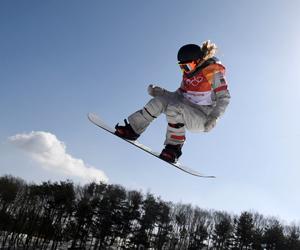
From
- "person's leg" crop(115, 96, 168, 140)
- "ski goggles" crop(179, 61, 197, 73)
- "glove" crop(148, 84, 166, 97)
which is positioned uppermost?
"ski goggles" crop(179, 61, 197, 73)

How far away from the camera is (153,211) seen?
212ft

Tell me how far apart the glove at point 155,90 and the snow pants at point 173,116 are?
8 centimetres

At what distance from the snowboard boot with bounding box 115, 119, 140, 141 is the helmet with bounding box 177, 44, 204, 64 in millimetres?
1736

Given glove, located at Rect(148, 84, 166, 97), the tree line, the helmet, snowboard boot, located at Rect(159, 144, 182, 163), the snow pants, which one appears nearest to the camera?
the helmet

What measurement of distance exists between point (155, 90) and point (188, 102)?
2.36ft

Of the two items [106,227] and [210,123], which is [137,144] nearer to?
[210,123]

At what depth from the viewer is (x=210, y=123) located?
6445 millimetres

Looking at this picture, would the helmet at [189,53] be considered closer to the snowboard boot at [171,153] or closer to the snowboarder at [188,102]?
the snowboarder at [188,102]

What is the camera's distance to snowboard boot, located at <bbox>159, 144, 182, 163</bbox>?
6695 millimetres

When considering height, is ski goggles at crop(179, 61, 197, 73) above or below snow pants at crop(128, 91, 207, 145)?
above

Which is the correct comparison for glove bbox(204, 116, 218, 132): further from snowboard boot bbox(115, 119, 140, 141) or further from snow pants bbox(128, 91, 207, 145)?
snowboard boot bbox(115, 119, 140, 141)

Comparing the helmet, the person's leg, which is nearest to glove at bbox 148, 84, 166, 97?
the person's leg

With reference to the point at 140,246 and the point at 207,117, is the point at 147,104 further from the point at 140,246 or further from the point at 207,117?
the point at 140,246

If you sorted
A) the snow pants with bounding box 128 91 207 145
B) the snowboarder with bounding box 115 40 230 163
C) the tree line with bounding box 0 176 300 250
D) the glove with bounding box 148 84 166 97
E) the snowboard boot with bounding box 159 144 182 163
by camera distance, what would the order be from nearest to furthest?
the snowboarder with bounding box 115 40 230 163
the snow pants with bounding box 128 91 207 145
the snowboard boot with bounding box 159 144 182 163
the glove with bounding box 148 84 166 97
the tree line with bounding box 0 176 300 250
